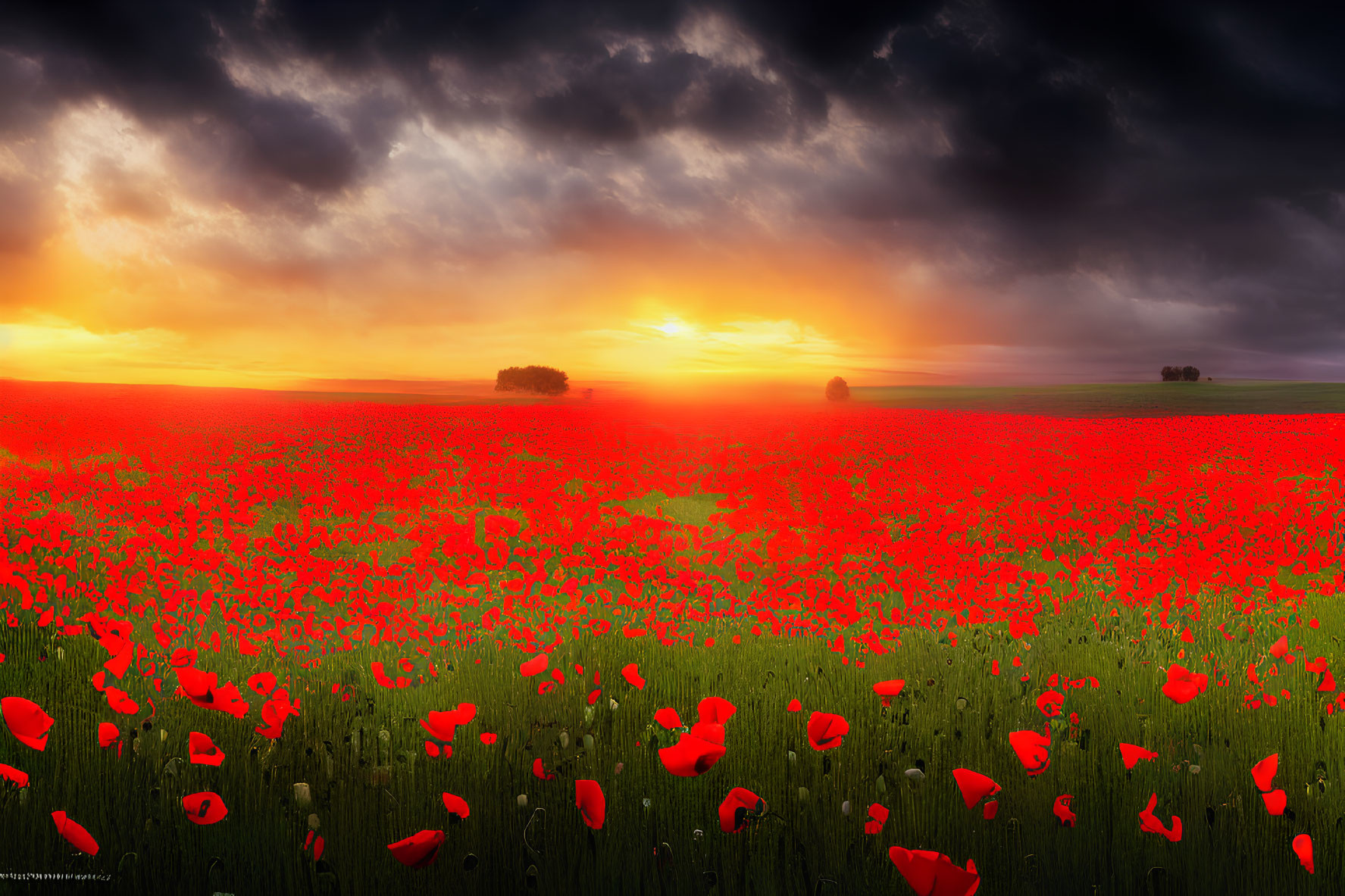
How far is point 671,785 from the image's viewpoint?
3.25 meters

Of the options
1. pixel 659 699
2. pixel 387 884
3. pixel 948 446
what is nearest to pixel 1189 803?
pixel 659 699

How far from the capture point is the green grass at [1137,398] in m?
45.5

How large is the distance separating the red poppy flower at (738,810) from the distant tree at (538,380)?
227 feet

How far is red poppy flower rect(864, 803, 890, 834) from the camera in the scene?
9.70 feet

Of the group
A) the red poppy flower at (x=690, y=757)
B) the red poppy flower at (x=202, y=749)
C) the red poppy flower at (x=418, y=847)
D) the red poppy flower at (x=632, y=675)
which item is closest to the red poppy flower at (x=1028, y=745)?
the red poppy flower at (x=690, y=757)

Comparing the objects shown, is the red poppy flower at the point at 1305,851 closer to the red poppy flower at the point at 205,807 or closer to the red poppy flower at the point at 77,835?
the red poppy flower at the point at 205,807

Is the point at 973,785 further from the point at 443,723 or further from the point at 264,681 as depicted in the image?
the point at 264,681

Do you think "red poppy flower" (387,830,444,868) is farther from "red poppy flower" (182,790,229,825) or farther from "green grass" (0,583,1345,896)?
"red poppy flower" (182,790,229,825)

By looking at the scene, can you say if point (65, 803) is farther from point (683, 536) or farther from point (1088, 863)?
point (683, 536)

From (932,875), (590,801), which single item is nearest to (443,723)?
(590,801)

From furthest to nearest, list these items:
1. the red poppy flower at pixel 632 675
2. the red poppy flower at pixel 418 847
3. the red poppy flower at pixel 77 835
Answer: the red poppy flower at pixel 632 675
the red poppy flower at pixel 77 835
the red poppy flower at pixel 418 847

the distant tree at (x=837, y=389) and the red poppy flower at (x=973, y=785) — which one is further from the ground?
the distant tree at (x=837, y=389)

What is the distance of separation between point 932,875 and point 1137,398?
5914 cm

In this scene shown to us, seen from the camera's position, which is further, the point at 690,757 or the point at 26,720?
the point at 26,720
